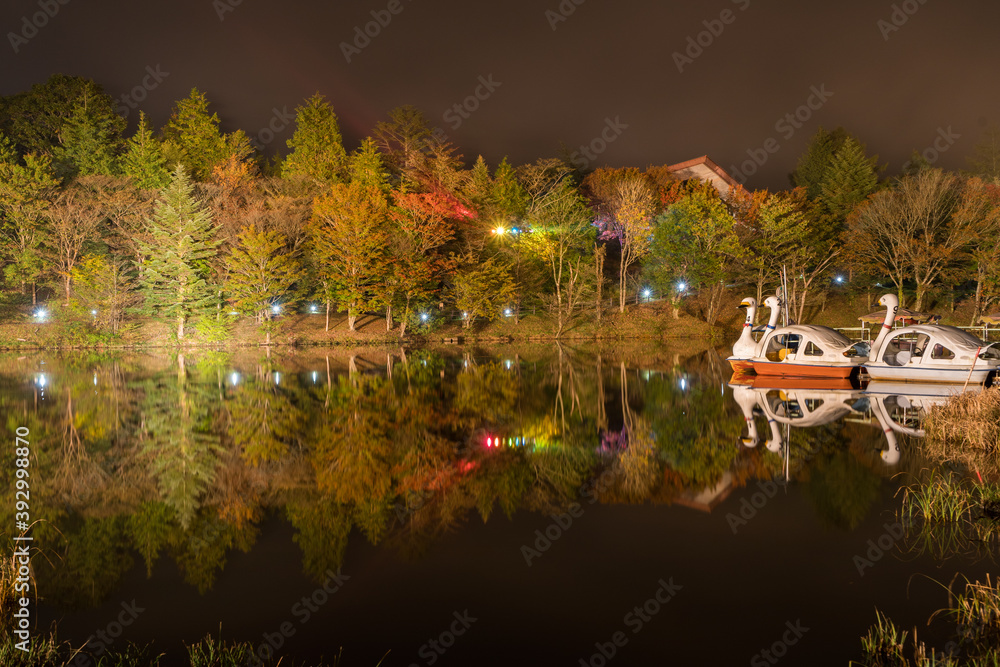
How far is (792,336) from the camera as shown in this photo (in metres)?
21.5

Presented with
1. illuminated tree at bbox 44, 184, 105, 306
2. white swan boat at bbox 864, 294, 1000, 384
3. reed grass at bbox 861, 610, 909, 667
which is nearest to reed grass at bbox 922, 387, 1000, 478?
reed grass at bbox 861, 610, 909, 667

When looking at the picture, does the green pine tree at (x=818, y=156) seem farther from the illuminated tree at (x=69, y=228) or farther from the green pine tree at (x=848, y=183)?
the illuminated tree at (x=69, y=228)

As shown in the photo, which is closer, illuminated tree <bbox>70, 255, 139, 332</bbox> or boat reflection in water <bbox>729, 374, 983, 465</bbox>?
boat reflection in water <bbox>729, 374, 983, 465</bbox>

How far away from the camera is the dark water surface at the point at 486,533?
486 cm

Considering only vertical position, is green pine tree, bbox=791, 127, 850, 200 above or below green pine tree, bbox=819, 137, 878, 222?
above

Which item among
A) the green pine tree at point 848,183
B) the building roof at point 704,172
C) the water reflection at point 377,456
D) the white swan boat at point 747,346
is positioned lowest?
the water reflection at point 377,456

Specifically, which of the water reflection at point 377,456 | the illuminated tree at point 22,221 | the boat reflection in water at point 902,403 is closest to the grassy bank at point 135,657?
the water reflection at point 377,456

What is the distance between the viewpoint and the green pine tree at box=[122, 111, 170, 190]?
162 ft

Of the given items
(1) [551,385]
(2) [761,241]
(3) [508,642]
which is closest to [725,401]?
(1) [551,385]
